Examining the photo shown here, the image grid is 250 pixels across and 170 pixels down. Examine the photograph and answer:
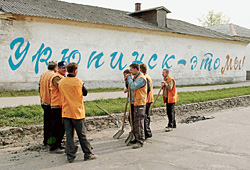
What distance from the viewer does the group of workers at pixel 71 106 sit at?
5.45 m

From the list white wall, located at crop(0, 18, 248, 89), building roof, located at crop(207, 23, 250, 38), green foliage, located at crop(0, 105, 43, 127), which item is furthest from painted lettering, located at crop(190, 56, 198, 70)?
green foliage, located at crop(0, 105, 43, 127)

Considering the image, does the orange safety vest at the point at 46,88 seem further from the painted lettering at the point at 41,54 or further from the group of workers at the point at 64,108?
the painted lettering at the point at 41,54

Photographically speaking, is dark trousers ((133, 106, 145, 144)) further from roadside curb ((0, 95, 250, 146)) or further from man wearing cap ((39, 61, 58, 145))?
roadside curb ((0, 95, 250, 146))

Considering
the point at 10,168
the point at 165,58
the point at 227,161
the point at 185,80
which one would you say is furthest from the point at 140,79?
the point at 185,80

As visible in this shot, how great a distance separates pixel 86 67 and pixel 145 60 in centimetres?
490

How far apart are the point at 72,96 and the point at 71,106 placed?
0.61 ft

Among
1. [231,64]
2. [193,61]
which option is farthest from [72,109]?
[231,64]

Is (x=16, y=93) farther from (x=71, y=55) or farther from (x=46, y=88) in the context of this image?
(x=46, y=88)

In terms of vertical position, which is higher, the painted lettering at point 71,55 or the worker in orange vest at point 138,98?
the painted lettering at point 71,55

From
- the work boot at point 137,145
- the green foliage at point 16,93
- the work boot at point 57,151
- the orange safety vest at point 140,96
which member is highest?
the orange safety vest at point 140,96

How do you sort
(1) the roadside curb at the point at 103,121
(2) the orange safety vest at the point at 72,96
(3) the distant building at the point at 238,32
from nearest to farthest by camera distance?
(2) the orange safety vest at the point at 72,96
(1) the roadside curb at the point at 103,121
(3) the distant building at the point at 238,32

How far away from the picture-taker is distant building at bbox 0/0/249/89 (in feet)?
47.5

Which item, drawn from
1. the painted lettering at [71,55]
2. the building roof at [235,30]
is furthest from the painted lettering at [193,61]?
the building roof at [235,30]

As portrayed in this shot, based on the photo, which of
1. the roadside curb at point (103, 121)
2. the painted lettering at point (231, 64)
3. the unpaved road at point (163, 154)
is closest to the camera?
the unpaved road at point (163, 154)
